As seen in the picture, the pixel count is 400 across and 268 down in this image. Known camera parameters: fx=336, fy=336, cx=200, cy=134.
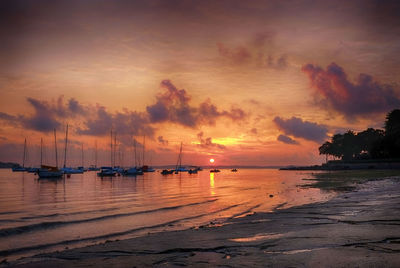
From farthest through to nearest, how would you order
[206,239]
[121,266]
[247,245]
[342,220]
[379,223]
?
1. [342,220]
2. [379,223]
3. [206,239]
4. [247,245]
5. [121,266]

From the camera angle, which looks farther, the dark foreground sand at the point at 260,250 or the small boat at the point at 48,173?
the small boat at the point at 48,173

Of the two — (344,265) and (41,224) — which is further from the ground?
(344,265)

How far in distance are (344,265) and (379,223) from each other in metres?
6.77

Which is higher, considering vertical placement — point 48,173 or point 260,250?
point 260,250

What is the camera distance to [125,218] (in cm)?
2308


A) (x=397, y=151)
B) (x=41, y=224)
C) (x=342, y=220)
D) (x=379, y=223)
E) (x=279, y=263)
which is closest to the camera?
(x=279, y=263)

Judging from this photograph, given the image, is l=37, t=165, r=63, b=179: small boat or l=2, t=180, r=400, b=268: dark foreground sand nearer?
l=2, t=180, r=400, b=268: dark foreground sand

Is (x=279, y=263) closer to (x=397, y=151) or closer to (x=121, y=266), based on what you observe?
(x=121, y=266)

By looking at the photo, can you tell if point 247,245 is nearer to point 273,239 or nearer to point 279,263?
point 273,239

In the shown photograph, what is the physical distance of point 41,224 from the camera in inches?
810

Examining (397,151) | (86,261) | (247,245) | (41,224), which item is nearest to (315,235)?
(247,245)

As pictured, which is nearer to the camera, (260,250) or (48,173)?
(260,250)

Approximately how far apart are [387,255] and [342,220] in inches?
276

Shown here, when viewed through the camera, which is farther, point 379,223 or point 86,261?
point 379,223
